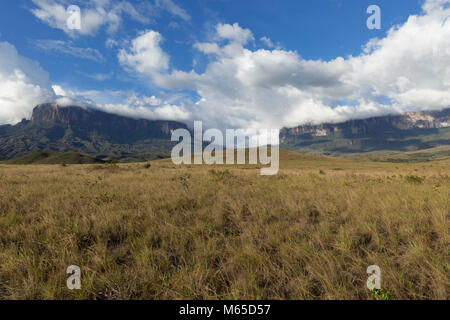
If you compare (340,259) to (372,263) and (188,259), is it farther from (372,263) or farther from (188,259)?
(188,259)

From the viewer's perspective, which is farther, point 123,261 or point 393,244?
point 393,244

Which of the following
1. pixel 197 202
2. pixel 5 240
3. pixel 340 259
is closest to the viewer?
pixel 340 259

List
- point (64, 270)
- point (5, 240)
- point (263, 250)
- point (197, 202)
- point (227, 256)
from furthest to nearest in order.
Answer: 1. point (197, 202)
2. point (5, 240)
3. point (263, 250)
4. point (227, 256)
5. point (64, 270)

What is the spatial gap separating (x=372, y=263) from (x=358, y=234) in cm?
115

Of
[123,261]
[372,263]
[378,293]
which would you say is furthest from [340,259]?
[123,261]

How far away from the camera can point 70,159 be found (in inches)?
5595

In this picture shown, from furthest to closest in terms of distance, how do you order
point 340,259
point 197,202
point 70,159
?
point 70,159 → point 197,202 → point 340,259

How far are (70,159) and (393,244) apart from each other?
17842 centimetres

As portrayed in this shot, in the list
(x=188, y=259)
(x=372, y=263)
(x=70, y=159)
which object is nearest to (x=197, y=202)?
(x=188, y=259)
